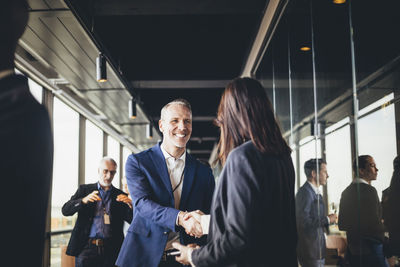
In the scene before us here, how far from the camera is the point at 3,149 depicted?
2.76 feet

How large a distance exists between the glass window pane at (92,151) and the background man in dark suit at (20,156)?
8705 mm

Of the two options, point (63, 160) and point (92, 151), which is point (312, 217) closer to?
point (63, 160)

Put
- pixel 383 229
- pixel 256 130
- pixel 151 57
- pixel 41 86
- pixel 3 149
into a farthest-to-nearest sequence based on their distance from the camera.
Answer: pixel 151 57 < pixel 41 86 < pixel 383 229 < pixel 256 130 < pixel 3 149

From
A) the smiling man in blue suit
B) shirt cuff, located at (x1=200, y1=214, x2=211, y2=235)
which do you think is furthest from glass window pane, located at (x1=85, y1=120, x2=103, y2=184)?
shirt cuff, located at (x1=200, y1=214, x2=211, y2=235)

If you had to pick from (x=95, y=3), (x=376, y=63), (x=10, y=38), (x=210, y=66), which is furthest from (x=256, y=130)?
(x=210, y=66)

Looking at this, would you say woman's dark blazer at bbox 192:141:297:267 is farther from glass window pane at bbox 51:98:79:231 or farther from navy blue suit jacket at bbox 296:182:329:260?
glass window pane at bbox 51:98:79:231

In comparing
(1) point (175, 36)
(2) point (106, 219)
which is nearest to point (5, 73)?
(2) point (106, 219)

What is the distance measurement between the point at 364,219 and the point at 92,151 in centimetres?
891

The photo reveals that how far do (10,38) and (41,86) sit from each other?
6118 mm

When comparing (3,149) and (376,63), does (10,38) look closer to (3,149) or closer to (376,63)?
(3,149)

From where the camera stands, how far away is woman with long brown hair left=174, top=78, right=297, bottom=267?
4.40ft

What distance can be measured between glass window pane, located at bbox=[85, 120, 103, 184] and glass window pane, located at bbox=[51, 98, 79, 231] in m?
0.77

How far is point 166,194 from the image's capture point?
2.27m

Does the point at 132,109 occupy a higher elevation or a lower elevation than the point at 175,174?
higher
